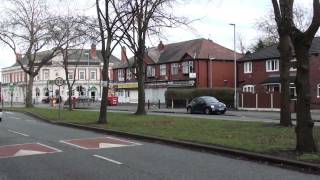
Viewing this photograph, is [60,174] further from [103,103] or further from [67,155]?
[103,103]

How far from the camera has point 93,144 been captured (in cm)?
1828

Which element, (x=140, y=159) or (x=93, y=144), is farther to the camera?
(x=93, y=144)

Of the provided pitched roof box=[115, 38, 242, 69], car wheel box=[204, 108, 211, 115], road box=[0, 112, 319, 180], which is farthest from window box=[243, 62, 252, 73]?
road box=[0, 112, 319, 180]

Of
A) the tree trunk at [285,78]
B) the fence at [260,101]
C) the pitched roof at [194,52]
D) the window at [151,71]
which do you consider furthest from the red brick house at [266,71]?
the tree trunk at [285,78]

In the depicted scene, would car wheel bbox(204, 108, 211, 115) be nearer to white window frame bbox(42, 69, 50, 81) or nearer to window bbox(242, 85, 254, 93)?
window bbox(242, 85, 254, 93)

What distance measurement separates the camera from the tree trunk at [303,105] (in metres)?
13.3

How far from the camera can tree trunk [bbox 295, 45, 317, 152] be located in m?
13.3

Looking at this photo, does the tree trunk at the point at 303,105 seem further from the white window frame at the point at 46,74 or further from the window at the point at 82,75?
the white window frame at the point at 46,74

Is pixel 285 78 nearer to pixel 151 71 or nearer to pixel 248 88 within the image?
pixel 248 88

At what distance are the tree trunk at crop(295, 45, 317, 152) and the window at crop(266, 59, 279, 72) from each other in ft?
162

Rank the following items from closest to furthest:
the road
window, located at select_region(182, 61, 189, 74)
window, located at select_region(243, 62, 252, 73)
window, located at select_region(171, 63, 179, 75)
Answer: the road < window, located at select_region(243, 62, 252, 73) < window, located at select_region(182, 61, 189, 74) < window, located at select_region(171, 63, 179, 75)

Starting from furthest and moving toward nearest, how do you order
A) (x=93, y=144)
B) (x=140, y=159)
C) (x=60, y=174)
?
1. (x=93, y=144)
2. (x=140, y=159)
3. (x=60, y=174)

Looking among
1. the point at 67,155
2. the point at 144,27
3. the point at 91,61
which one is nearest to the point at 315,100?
the point at 144,27

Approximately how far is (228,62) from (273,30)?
9.17 metres
